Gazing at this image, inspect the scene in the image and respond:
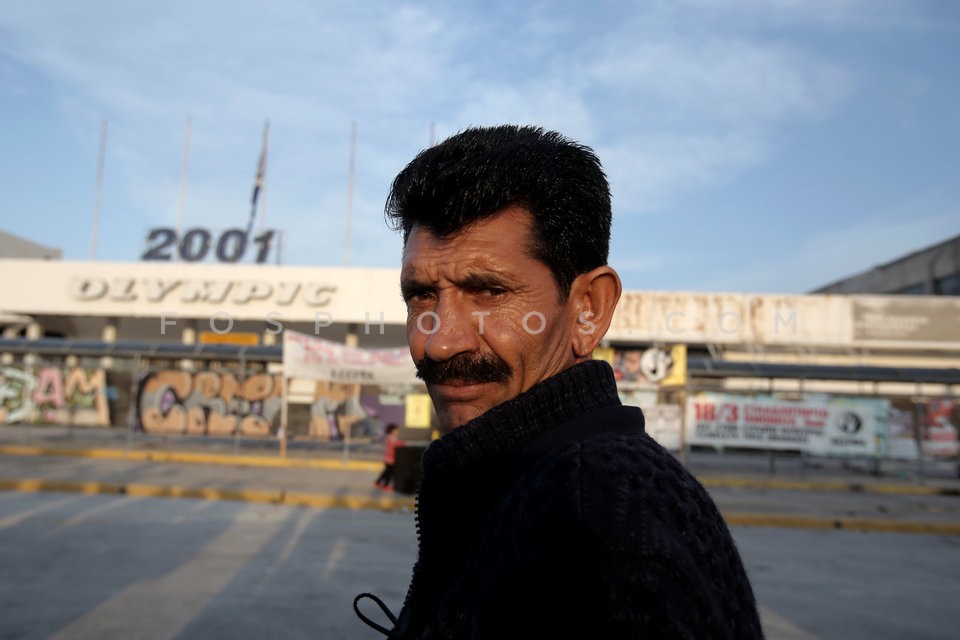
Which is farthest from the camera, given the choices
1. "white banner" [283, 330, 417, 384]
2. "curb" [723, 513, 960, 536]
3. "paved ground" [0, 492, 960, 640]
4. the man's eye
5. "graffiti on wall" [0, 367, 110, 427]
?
"graffiti on wall" [0, 367, 110, 427]

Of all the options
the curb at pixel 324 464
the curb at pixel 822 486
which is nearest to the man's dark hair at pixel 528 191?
the curb at pixel 324 464

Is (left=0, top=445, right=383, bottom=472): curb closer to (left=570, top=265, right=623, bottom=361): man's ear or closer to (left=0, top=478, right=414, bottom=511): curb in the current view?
(left=0, top=478, right=414, bottom=511): curb

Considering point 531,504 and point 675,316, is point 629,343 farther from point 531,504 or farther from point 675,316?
point 531,504

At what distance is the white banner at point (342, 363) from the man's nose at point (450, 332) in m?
15.1

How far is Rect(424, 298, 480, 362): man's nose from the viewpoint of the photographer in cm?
125

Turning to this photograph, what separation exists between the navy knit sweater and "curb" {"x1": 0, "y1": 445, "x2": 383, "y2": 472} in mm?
15903

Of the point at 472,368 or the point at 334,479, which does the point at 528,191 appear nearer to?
the point at 472,368

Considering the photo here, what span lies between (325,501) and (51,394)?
10.4m

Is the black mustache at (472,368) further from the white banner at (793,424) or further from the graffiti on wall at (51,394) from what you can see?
the graffiti on wall at (51,394)

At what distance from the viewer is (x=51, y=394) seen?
57.5 ft

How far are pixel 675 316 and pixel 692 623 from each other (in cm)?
2938

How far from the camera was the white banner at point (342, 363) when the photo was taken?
16.4 meters

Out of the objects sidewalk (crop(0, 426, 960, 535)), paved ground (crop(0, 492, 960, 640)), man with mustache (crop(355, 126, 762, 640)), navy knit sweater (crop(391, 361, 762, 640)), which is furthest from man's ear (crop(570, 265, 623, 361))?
sidewalk (crop(0, 426, 960, 535))

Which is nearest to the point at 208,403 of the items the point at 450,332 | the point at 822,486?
the point at 822,486
